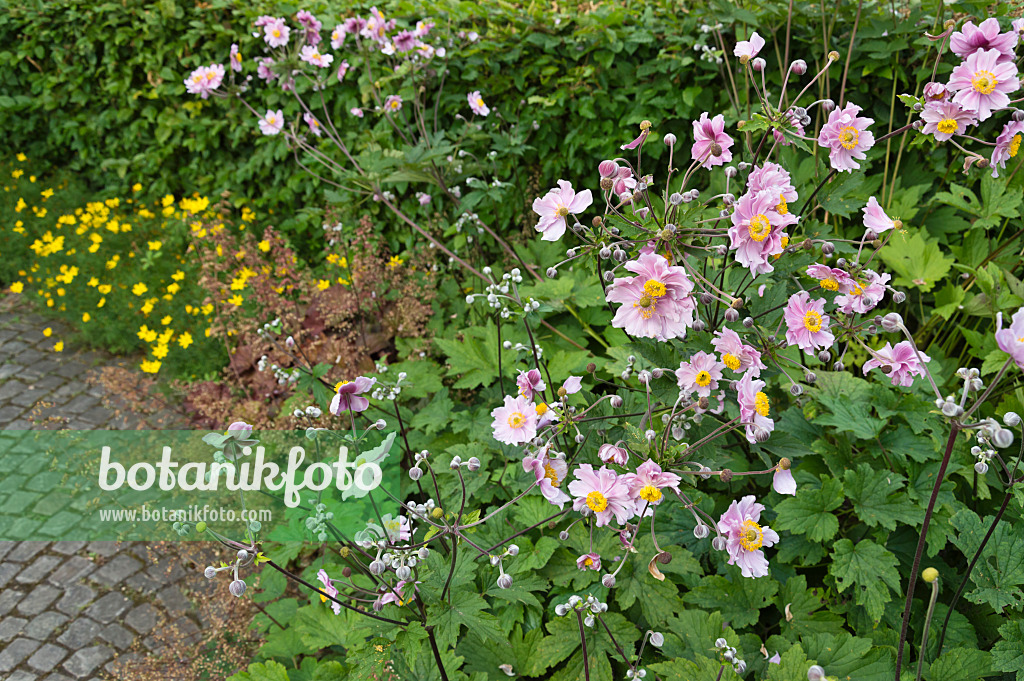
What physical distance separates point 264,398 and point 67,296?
2241 millimetres

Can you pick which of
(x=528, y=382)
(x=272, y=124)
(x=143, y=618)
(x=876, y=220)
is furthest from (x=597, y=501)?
(x=272, y=124)

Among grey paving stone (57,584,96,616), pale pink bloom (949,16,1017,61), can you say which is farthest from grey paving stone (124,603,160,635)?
pale pink bloom (949,16,1017,61)

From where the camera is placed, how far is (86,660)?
2.49m

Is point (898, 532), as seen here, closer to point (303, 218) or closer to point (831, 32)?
point (831, 32)

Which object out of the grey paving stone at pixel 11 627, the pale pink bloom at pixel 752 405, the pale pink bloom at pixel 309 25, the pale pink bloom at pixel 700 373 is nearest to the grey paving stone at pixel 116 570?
the grey paving stone at pixel 11 627

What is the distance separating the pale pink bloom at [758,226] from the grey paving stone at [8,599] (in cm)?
324

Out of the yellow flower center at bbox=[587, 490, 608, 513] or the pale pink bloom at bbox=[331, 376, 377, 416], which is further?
the pale pink bloom at bbox=[331, 376, 377, 416]

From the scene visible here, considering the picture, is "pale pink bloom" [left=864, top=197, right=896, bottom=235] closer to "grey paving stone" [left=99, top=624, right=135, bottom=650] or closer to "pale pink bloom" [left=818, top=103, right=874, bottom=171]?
"pale pink bloom" [left=818, top=103, right=874, bottom=171]

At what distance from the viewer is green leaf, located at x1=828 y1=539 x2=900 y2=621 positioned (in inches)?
62.1

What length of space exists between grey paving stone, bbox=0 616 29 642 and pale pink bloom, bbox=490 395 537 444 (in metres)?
2.52

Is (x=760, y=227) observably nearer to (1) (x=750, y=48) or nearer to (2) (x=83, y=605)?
(1) (x=750, y=48)

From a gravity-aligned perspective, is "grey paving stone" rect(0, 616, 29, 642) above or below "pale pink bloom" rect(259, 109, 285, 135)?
below

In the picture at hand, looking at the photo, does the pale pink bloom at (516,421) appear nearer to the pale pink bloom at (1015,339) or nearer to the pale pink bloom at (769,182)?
the pale pink bloom at (769,182)

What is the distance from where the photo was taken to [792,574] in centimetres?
184
